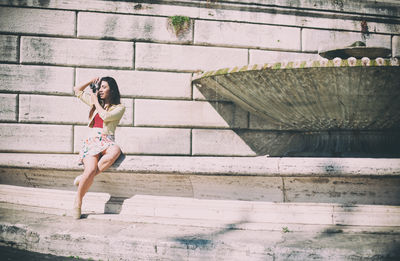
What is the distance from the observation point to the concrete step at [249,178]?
140 inches

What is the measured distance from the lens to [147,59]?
6555mm

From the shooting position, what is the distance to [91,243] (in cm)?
336

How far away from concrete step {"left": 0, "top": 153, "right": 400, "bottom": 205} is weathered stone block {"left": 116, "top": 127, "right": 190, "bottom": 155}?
2082 mm

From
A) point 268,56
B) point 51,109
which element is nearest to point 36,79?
point 51,109

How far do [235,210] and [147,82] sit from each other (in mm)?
3456

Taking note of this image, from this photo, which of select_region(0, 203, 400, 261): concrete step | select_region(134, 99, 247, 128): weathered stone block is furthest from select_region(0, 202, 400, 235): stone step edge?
select_region(134, 99, 247, 128): weathered stone block

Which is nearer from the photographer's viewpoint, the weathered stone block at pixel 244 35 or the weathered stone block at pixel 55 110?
the weathered stone block at pixel 55 110

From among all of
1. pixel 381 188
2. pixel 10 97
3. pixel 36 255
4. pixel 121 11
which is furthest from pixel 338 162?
pixel 10 97

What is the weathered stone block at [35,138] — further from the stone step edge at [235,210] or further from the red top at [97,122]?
the red top at [97,122]

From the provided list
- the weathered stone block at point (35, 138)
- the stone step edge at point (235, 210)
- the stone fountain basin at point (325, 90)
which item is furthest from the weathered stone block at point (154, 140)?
the stone step edge at point (235, 210)

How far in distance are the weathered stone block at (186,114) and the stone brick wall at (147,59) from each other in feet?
0.06

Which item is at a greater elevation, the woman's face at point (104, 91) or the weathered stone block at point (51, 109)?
the woman's face at point (104, 91)

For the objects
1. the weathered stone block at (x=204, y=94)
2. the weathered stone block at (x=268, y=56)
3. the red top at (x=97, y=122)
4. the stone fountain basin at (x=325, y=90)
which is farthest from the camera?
the weathered stone block at (x=268, y=56)

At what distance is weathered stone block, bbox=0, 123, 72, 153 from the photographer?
6.37 metres
